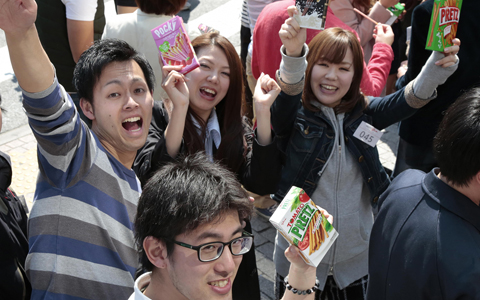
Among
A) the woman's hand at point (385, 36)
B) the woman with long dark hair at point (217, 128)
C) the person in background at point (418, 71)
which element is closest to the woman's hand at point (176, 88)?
the woman with long dark hair at point (217, 128)

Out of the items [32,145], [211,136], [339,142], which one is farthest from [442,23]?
[32,145]

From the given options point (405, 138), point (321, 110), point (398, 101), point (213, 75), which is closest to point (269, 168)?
point (321, 110)

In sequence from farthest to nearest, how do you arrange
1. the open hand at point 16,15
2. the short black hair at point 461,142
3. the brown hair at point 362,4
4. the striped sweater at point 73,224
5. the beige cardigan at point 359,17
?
the brown hair at point 362,4
the beige cardigan at point 359,17
the short black hair at point 461,142
the striped sweater at point 73,224
the open hand at point 16,15

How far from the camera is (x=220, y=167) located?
1.76 m

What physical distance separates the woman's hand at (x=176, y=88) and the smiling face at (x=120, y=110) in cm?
28

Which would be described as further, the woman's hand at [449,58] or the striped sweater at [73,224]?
the woman's hand at [449,58]

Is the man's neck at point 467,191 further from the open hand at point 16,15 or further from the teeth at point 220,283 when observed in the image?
the open hand at point 16,15

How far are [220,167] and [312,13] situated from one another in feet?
3.47

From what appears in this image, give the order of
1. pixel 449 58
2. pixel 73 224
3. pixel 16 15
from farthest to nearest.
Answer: pixel 449 58, pixel 73 224, pixel 16 15

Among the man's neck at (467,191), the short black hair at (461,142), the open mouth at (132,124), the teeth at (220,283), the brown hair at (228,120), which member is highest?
the short black hair at (461,142)

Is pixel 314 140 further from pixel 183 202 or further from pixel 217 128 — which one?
pixel 183 202

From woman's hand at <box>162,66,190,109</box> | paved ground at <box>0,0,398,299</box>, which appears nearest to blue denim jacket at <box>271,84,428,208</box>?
woman's hand at <box>162,66,190,109</box>

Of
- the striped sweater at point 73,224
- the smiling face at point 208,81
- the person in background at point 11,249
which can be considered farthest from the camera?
the smiling face at point 208,81

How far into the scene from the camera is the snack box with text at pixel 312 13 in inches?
91.5
